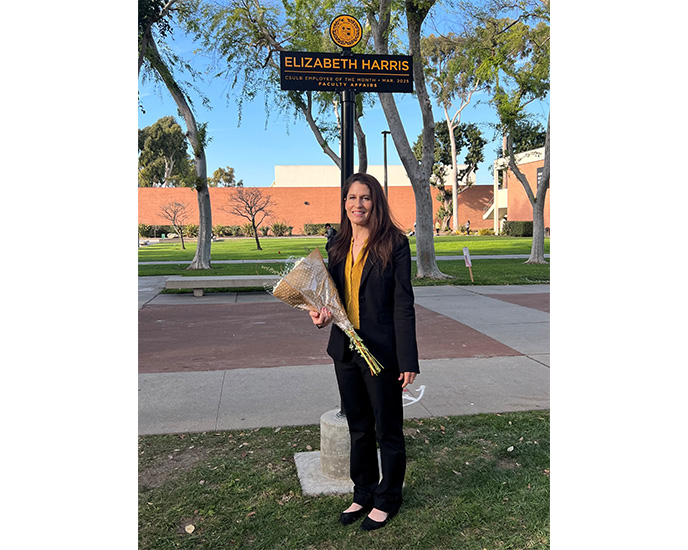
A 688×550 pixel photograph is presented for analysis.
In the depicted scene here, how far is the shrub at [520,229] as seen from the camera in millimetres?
42219

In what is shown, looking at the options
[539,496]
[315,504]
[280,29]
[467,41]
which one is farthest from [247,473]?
[280,29]

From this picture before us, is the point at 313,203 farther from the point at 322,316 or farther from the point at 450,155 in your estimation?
the point at 322,316

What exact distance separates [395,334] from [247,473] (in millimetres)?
1509

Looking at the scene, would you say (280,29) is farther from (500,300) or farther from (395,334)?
(395,334)

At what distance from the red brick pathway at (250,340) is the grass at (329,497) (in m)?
2.22

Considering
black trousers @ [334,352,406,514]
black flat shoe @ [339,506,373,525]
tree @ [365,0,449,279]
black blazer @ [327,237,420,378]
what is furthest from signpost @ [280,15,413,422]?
tree @ [365,0,449,279]

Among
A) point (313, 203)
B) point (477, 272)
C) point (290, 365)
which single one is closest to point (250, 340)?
point (290, 365)

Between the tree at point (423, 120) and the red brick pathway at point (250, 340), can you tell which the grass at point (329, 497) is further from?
the tree at point (423, 120)

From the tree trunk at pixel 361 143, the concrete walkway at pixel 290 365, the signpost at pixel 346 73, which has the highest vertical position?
the tree trunk at pixel 361 143

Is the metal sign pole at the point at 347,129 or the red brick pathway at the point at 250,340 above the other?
the metal sign pole at the point at 347,129

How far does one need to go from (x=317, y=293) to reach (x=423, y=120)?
1249 cm

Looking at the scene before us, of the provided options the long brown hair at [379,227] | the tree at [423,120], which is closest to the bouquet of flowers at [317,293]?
the long brown hair at [379,227]

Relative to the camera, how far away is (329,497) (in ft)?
11.2
